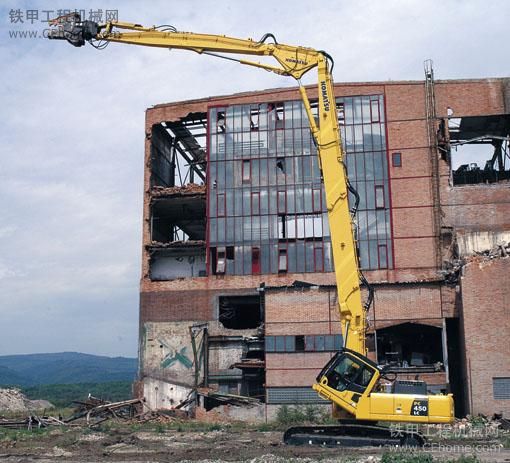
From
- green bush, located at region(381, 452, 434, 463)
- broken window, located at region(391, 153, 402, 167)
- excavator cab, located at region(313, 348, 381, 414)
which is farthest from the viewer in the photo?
broken window, located at region(391, 153, 402, 167)

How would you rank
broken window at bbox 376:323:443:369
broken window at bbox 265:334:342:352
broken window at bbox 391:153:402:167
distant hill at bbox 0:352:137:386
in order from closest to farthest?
broken window at bbox 265:334:342:352 → broken window at bbox 376:323:443:369 → broken window at bbox 391:153:402:167 → distant hill at bbox 0:352:137:386

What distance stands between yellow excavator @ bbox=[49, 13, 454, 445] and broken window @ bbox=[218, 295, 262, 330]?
2078cm

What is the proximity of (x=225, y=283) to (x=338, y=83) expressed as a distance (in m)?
14.0

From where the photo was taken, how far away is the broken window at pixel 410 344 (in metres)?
36.1

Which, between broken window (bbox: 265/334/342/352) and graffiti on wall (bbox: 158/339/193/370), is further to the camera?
graffiti on wall (bbox: 158/339/193/370)

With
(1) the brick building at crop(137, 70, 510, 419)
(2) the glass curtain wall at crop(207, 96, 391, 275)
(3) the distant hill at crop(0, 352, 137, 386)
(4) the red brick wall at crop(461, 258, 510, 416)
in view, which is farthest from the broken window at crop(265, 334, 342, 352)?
(3) the distant hill at crop(0, 352, 137, 386)

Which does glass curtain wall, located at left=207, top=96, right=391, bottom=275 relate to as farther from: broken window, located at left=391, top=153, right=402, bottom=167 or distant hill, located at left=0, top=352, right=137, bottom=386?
distant hill, located at left=0, top=352, right=137, bottom=386

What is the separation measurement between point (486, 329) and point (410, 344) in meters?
7.54

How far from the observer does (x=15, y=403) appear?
46.4 m

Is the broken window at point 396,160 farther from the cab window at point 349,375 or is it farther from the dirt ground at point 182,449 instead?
the cab window at point 349,375

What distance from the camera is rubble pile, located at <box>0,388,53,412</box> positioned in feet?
148

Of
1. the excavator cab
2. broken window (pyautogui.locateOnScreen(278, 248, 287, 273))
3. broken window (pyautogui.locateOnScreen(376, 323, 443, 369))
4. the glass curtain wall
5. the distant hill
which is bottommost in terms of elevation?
the distant hill

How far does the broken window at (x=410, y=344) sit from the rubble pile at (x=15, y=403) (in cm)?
2308

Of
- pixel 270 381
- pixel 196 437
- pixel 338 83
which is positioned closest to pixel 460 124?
pixel 338 83
